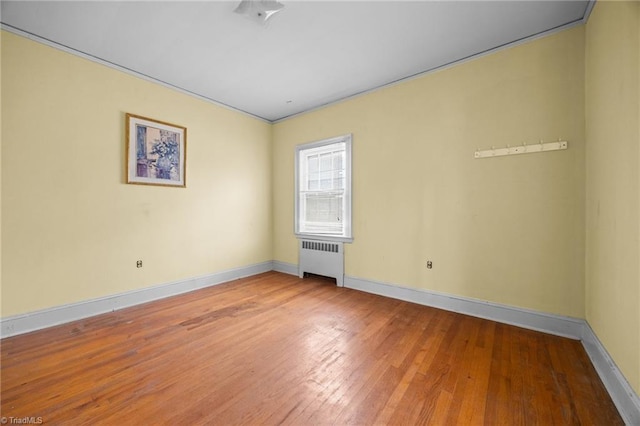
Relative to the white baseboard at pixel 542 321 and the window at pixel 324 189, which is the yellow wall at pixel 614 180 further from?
the window at pixel 324 189

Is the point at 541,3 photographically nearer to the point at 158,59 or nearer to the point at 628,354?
the point at 628,354

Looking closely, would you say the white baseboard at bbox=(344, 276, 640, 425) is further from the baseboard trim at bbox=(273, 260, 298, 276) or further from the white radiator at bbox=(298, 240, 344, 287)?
the baseboard trim at bbox=(273, 260, 298, 276)

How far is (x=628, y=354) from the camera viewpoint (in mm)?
1476

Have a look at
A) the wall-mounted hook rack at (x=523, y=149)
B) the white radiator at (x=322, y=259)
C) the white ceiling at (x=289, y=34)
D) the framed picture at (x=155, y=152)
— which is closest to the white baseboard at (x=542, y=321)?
the white radiator at (x=322, y=259)

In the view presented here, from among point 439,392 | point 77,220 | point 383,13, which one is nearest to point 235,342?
point 439,392

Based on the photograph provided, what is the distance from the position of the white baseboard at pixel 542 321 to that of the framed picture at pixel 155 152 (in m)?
3.00

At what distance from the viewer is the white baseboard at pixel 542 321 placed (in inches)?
57.5

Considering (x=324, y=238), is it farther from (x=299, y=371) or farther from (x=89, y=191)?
(x=89, y=191)

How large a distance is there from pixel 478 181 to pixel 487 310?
4.69ft

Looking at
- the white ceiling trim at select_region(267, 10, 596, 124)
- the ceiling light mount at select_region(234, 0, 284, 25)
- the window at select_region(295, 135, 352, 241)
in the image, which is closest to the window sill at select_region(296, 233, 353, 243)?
the window at select_region(295, 135, 352, 241)

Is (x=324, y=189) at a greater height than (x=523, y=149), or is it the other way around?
(x=523, y=149)

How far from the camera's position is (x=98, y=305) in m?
2.86

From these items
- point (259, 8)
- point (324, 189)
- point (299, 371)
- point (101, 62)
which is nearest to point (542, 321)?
point (299, 371)

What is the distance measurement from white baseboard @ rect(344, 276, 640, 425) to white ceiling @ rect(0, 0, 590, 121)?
2.79 m
